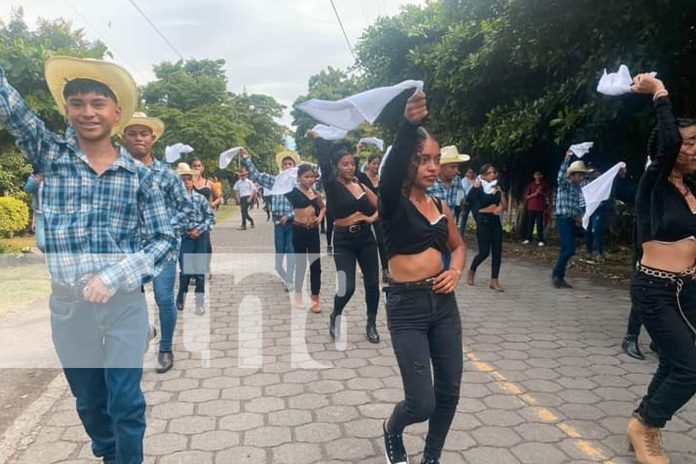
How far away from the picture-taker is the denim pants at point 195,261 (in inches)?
257

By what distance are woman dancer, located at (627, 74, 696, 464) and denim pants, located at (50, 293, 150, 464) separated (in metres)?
2.74

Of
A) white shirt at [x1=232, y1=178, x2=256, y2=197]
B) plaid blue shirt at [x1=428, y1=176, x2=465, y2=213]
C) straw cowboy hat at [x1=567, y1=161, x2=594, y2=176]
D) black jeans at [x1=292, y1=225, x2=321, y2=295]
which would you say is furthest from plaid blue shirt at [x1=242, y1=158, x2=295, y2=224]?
white shirt at [x1=232, y1=178, x2=256, y2=197]

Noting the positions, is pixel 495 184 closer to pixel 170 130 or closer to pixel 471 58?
pixel 471 58

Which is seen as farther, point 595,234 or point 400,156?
point 595,234

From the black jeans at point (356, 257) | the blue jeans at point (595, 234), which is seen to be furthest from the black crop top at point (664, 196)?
the blue jeans at point (595, 234)

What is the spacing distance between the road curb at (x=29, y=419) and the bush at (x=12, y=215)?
9.15 m

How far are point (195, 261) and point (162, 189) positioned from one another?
238 centimetres

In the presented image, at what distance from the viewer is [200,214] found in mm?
6578

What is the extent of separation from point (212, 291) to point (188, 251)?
6.44 ft

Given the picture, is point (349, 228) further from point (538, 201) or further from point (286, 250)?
point (538, 201)

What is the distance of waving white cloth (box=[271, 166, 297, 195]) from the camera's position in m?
7.34

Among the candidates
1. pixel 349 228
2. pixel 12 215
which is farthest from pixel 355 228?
pixel 12 215

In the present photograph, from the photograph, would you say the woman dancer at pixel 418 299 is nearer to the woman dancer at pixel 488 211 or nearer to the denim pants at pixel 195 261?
the denim pants at pixel 195 261

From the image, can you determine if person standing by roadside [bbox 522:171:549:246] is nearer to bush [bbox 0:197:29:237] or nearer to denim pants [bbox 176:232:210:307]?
denim pants [bbox 176:232:210:307]
